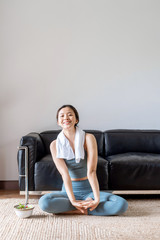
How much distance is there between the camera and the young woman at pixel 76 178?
8.50 feet

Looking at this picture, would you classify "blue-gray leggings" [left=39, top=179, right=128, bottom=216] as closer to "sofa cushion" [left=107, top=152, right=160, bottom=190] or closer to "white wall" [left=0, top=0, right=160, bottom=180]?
"sofa cushion" [left=107, top=152, right=160, bottom=190]

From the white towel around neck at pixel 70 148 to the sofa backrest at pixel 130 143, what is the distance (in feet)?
3.38

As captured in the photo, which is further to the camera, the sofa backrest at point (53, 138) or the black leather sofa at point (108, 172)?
the sofa backrest at point (53, 138)

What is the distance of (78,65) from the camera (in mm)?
4066

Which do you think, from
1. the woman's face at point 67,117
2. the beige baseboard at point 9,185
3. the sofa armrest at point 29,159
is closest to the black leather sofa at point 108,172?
the sofa armrest at point 29,159

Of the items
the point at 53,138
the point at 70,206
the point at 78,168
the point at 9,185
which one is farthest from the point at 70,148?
the point at 9,185

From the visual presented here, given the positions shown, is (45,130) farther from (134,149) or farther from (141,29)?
(141,29)

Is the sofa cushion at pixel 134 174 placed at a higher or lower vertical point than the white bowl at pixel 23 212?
higher

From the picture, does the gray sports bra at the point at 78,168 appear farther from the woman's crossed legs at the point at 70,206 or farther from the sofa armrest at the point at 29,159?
the sofa armrest at the point at 29,159

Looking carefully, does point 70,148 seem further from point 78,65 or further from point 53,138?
point 78,65

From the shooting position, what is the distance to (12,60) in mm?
4023

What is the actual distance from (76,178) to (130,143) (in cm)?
118

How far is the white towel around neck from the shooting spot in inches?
107

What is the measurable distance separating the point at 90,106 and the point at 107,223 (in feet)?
A: 6.24
